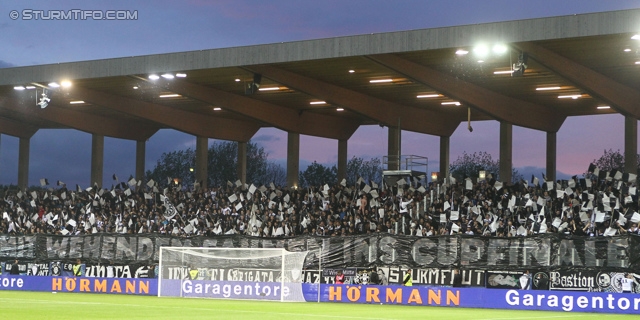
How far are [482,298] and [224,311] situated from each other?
8.68 m

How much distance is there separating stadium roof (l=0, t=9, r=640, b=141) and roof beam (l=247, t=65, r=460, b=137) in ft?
0.22

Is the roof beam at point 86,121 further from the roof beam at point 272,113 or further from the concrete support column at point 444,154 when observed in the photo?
the concrete support column at point 444,154

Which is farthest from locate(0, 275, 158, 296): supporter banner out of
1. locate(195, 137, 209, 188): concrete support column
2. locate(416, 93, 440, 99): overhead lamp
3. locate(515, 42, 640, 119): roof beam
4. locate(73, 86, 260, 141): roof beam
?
locate(416, 93, 440, 99): overhead lamp

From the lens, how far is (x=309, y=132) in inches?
2106

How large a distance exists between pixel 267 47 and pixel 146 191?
1729 cm

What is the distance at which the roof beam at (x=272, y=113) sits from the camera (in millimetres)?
43656

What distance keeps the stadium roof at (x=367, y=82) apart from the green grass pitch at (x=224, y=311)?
10.2 metres

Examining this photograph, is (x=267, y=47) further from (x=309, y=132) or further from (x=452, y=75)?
(x=309, y=132)

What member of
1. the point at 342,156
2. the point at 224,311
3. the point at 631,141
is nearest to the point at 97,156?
the point at 342,156

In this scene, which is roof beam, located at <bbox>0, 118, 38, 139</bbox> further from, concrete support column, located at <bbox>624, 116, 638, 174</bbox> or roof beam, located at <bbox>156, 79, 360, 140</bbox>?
concrete support column, located at <bbox>624, 116, 638, 174</bbox>

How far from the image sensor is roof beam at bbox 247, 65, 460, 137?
4006cm

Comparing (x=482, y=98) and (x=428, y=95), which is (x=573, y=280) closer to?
(x=482, y=98)

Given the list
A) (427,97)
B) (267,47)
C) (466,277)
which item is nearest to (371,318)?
(466,277)

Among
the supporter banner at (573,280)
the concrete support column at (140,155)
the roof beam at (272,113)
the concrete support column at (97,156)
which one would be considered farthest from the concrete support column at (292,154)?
the supporter banner at (573,280)
